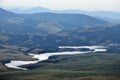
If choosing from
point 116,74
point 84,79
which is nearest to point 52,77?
point 84,79

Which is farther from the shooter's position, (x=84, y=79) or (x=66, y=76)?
(x=66, y=76)

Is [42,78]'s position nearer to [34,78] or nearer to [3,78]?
[34,78]

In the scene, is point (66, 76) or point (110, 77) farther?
point (66, 76)

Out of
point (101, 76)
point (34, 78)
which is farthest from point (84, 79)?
point (34, 78)

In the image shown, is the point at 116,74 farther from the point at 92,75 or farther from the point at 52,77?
the point at 52,77

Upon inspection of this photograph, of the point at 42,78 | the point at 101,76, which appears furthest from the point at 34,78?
the point at 101,76

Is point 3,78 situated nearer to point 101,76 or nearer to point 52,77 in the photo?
point 52,77

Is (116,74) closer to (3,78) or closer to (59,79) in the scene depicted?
(59,79)
